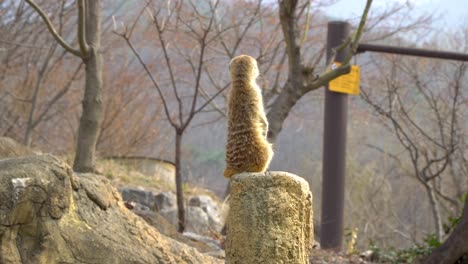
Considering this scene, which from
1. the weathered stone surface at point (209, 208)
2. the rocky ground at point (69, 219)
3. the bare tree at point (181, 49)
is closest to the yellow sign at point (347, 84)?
the bare tree at point (181, 49)

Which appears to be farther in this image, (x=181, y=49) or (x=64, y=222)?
(x=181, y=49)

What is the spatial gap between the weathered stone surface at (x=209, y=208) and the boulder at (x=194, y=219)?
215 millimetres

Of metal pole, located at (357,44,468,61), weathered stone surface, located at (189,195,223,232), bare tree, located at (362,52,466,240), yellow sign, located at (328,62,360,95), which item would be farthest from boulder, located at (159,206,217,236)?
metal pole, located at (357,44,468,61)

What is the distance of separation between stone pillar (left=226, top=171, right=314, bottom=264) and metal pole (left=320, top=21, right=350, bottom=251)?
4455mm

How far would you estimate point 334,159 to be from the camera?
7652 mm

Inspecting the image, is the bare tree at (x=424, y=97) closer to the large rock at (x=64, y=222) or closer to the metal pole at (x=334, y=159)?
the metal pole at (x=334, y=159)

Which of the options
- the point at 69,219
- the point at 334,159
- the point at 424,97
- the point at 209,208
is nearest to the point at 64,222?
the point at 69,219

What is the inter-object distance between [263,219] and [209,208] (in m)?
6.49

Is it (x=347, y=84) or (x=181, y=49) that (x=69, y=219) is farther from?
(x=181, y=49)

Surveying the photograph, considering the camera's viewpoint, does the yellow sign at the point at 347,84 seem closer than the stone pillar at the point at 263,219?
No

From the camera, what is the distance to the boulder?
8469 millimetres

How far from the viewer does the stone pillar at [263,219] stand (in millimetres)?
3170

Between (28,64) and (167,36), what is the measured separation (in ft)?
8.95

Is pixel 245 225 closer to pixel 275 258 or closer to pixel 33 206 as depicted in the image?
pixel 275 258
